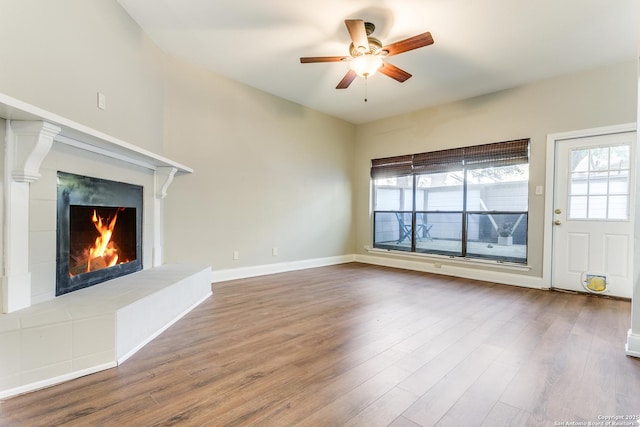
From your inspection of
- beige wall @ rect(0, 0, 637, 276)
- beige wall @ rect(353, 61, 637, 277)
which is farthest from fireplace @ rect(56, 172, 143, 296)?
beige wall @ rect(353, 61, 637, 277)

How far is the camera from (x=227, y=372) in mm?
1781

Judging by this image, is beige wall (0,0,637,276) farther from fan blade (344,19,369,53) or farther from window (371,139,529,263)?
fan blade (344,19,369,53)

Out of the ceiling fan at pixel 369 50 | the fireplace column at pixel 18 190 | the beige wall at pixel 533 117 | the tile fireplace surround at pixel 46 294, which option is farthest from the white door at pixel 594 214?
the fireplace column at pixel 18 190

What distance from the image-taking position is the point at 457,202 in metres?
4.87

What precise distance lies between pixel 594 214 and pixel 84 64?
5409 millimetres

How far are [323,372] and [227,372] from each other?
A: 566mm

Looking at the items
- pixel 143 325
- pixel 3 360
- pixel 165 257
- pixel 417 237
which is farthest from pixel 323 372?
pixel 417 237

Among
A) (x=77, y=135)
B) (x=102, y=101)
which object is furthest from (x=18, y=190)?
(x=102, y=101)

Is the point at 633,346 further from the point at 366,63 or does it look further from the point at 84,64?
the point at 84,64

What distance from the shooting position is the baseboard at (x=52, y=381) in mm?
1514

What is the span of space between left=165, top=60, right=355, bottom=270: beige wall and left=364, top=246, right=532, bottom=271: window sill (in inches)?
33.8

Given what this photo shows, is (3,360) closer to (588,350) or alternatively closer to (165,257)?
(165,257)

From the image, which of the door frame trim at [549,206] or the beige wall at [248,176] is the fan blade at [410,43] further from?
the door frame trim at [549,206]

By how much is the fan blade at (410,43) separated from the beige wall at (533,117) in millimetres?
2396
